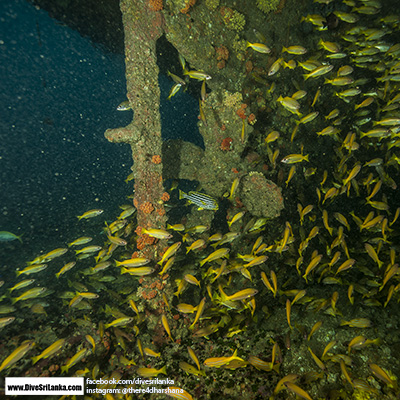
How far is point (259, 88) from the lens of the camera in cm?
657

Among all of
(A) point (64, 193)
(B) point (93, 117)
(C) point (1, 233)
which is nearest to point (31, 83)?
(B) point (93, 117)

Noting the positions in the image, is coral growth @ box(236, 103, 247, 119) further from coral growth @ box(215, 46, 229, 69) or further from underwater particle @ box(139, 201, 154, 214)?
underwater particle @ box(139, 201, 154, 214)

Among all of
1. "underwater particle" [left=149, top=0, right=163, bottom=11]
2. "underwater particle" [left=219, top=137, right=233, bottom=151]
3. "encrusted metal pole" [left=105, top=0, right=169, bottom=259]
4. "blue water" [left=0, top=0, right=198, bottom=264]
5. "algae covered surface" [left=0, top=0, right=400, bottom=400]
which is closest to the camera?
"algae covered surface" [left=0, top=0, right=400, bottom=400]

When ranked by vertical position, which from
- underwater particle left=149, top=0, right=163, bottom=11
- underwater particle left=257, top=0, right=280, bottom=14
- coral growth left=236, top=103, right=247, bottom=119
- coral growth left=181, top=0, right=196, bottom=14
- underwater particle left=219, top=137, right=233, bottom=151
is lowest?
underwater particle left=219, top=137, right=233, bottom=151

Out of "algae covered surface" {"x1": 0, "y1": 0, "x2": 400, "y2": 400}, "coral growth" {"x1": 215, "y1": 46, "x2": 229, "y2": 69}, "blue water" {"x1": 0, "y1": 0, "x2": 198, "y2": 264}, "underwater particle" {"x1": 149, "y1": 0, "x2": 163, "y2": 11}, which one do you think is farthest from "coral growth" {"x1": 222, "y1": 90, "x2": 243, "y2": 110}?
"blue water" {"x1": 0, "y1": 0, "x2": 198, "y2": 264}

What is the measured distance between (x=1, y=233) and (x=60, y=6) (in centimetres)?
988

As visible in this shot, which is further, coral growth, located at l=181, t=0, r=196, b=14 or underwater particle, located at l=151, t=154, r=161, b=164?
coral growth, located at l=181, t=0, r=196, b=14

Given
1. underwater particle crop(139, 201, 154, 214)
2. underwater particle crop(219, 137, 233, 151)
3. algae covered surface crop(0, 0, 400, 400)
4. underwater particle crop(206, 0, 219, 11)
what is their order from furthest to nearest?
1. underwater particle crop(219, 137, 233, 151)
2. underwater particle crop(206, 0, 219, 11)
3. underwater particle crop(139, 201, 154, 214)
4. algae covered surface crop(0, 0, 400, 400)

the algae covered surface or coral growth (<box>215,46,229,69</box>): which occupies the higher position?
coral growth (<box>215,46,229,69</box>)

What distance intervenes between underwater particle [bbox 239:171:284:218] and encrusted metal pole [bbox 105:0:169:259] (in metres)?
2.45

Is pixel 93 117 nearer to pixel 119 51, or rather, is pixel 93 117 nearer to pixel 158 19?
pixel 119 51

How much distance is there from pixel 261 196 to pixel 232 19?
509 centimetres

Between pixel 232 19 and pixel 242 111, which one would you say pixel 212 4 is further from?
pixel 242 111

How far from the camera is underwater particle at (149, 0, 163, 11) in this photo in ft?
16.9
